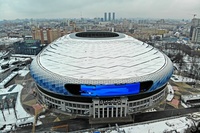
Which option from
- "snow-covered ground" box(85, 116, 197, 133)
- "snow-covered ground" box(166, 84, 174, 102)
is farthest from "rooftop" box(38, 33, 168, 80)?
"snow-covered ground" box(85, 116, 197, 133)

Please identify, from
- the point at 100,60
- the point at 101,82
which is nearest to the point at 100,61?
the point at 100,60

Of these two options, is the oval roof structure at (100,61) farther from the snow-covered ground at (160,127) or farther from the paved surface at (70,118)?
the snow-covered ground at (160,127)

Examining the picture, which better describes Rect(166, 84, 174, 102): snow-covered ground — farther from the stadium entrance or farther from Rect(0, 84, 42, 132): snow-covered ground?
Rect(0, 84, 42, 132): snow-covered ground

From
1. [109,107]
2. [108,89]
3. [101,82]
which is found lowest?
[109,107]

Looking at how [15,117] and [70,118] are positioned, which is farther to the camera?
[15,117]

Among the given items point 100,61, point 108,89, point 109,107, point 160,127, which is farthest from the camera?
point 100,61

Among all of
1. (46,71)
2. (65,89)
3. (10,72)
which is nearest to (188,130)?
(65,89)

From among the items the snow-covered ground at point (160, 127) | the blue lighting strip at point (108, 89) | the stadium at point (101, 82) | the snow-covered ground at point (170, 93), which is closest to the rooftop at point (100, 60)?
the stadium at point (101, 82)

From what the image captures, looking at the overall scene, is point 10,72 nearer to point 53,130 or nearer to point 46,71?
point 46,71

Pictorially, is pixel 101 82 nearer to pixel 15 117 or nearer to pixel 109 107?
pixel 109 107
